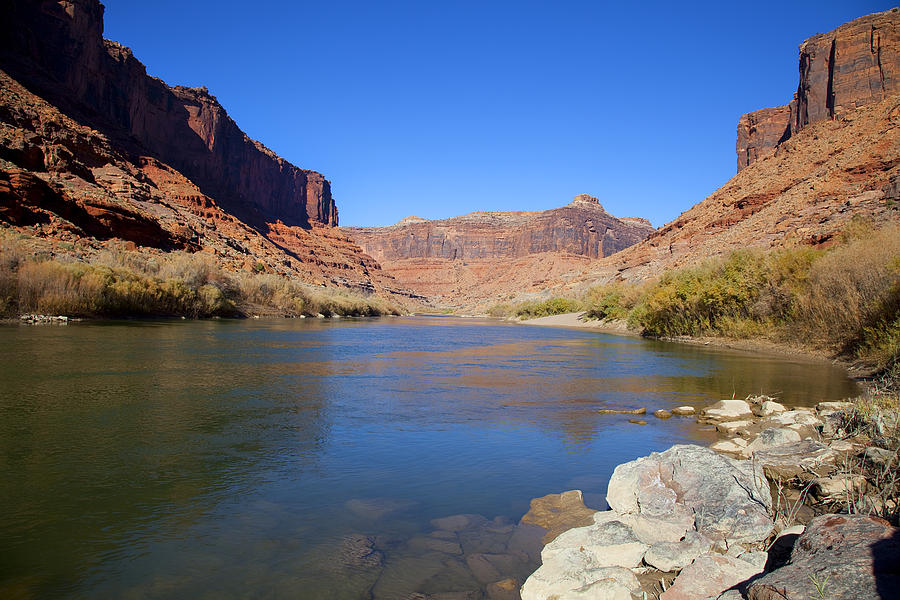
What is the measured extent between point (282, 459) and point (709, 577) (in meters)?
4.96

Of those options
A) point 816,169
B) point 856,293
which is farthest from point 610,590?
point 816,169

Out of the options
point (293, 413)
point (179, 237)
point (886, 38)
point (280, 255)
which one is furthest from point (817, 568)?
point (280, 255)

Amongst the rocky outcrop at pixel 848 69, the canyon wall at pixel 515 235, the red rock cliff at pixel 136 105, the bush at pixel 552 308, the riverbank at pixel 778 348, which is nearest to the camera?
the riverbank at pixel 778 348

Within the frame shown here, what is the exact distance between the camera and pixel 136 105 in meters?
81.4

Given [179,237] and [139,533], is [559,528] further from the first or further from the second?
[179,237]

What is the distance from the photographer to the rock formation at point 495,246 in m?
148

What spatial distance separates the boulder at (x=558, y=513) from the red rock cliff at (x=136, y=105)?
60139 mm

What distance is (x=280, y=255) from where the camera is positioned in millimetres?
80188

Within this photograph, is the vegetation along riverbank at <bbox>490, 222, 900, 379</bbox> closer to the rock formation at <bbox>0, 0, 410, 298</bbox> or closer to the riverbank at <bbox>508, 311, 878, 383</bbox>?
the riverbank at <bbox>508, 311, 878, 383</bbox>

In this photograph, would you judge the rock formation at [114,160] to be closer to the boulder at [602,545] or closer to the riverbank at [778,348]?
the boulder at [602,545]

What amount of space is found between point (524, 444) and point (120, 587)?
17.1ft

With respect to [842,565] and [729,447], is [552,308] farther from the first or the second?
[842,565]

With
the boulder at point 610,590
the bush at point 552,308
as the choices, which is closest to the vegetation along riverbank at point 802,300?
the boulder at point 610,590

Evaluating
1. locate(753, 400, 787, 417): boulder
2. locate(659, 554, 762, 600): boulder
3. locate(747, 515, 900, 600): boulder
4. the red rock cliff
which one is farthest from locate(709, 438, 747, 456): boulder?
the red rock cliff
